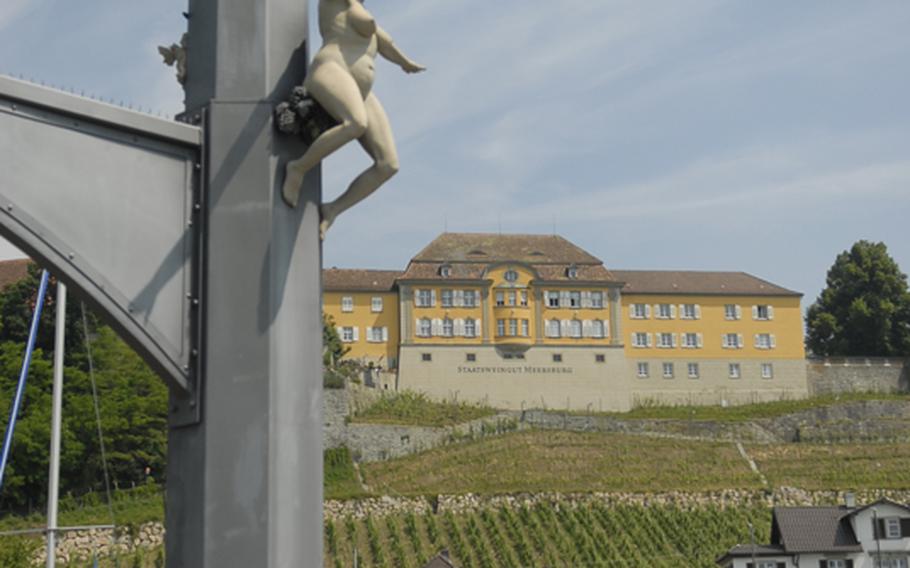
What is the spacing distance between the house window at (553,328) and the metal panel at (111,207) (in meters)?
78.9

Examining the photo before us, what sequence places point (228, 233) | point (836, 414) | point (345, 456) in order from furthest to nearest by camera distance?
point (836, 414) < point (345, 456) < point (228, 233)

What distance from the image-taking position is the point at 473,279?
83.2 meters

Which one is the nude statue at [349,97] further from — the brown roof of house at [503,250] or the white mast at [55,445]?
the brown roof of house at [503,250]

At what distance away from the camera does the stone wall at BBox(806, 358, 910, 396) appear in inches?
3391

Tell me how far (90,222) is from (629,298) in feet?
273

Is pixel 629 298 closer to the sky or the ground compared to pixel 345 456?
closer to the sky

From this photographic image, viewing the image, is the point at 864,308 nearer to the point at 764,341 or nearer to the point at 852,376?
the point at 852,376

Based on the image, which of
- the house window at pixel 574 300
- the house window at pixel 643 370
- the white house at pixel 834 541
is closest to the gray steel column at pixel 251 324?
the white house at pixel 834 541

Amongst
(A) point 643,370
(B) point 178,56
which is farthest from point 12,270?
(B) point 178,56

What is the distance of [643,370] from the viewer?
8375 cm

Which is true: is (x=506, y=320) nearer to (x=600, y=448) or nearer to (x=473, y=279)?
(x=473, y=279)

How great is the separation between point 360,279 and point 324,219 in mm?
80807

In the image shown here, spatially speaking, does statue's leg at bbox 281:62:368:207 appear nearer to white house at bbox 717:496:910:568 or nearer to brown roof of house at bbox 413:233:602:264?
white house at bbox 717:496:910:568

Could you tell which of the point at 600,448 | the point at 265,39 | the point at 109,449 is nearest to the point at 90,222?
the point at 265,39
